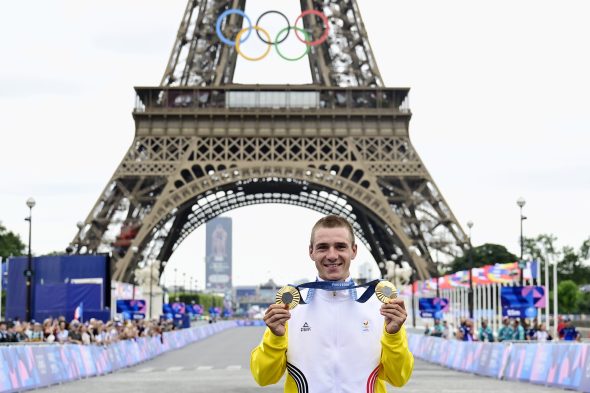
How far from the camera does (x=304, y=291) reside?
5.27 meters

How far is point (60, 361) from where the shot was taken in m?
25.7

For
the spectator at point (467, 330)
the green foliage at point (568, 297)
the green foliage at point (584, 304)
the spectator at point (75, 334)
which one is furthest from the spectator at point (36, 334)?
the green foliage at point (568, 297)

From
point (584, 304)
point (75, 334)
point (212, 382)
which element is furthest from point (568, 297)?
point (212, 382)

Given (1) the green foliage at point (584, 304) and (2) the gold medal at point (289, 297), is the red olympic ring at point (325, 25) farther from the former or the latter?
(2) the gold medal at point (289, 297)

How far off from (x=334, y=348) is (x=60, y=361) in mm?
21406

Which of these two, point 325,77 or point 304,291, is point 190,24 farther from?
point 304,291

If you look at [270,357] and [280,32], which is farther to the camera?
[280,32]

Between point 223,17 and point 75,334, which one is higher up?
point 223,17

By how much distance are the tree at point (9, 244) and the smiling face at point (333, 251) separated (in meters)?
99.6

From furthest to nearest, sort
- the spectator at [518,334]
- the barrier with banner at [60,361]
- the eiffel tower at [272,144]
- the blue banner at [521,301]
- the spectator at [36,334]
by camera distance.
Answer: the eiffel tower at [272,144]
the blue banner at [521,301]
the spectator at [518,334]
the spectator at [36,334]
the barrier with banner at [60,361]

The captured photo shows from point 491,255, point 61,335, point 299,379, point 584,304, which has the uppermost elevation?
point 491,255

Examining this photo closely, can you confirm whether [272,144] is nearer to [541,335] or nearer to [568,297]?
[541,335]

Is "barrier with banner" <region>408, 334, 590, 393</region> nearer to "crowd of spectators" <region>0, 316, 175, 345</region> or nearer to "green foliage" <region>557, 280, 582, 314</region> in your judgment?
"crowd of spectators" <region>0, 316, 175, 345</region>

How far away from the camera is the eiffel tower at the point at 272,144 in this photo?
66500 millimetres
